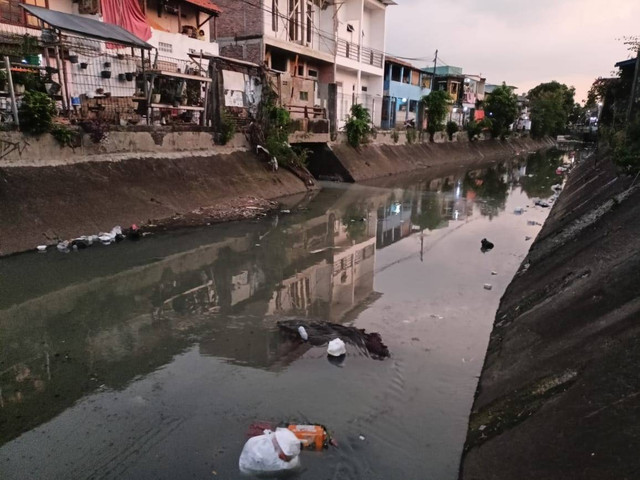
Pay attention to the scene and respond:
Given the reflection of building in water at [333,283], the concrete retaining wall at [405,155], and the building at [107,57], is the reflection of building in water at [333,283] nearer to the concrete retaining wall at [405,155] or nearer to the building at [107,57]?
the building at [107,57]

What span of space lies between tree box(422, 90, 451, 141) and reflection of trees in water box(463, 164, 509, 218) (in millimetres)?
4789

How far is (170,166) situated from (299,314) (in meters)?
7.86

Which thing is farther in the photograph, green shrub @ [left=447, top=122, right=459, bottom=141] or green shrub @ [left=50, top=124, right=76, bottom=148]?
green shrub @ [left=447, top=122, right=459, bottom=141]

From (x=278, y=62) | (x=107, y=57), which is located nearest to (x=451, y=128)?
(x=278, y=62)

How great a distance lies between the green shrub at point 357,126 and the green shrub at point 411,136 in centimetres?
664

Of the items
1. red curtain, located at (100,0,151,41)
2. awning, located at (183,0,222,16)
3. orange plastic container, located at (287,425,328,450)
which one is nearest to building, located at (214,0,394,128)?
awning, located at (183,0,222,16)

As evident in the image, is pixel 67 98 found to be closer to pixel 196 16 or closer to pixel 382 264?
pixel 382 264

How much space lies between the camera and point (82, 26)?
1108 centimetres

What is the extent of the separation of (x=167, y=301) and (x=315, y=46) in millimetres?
22769

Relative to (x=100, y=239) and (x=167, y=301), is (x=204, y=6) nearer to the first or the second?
(x=100, y=239)

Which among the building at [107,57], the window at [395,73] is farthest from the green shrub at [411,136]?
the building at [107,57]

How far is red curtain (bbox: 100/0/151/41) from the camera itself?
14914 mm

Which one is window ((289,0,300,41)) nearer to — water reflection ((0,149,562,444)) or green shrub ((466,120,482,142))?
water reflection ((0,149,562,444))

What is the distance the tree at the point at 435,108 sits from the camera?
31578mm
